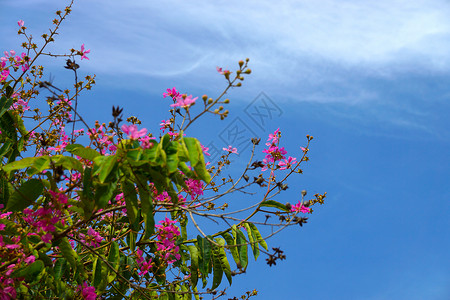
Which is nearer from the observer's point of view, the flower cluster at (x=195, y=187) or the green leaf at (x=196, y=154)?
the green leaf at (x=196, y=154)

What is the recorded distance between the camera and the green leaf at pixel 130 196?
8.14ft

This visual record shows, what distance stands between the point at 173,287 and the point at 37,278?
1.14 m

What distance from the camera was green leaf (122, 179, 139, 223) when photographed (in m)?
2.48

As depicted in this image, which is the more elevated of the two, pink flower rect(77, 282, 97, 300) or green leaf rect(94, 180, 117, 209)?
green leaf rect(94, 180, 117, 209)

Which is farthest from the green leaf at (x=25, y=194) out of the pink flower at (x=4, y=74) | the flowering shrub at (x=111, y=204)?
the pink flower at (x=4, y=74)

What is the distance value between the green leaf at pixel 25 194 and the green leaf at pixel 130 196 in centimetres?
48

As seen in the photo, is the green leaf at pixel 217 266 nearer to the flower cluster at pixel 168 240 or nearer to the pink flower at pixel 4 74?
the flower cluster at pixel 168 240

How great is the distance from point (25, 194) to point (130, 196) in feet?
1.96

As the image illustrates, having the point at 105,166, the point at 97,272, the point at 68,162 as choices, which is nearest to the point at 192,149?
the point at 105,166

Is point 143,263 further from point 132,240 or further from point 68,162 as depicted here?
point 68,162

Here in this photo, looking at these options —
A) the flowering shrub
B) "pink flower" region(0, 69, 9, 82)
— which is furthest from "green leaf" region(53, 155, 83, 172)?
"pink flower" region(0, 69, 9, 82)

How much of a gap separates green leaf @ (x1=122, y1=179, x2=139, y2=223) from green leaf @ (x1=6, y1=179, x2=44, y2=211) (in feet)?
1.58

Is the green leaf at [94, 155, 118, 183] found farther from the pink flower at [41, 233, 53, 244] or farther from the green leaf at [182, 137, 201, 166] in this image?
the pink flower at [41, 233, 53, 244]

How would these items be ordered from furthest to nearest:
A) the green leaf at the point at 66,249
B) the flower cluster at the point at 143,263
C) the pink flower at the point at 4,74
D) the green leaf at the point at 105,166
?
the pink flower at the point at 4,74 < the flower cluster at the point at 143,263 < the green leaf at the point at 66,249 < the green leaf at the point at 105,166
